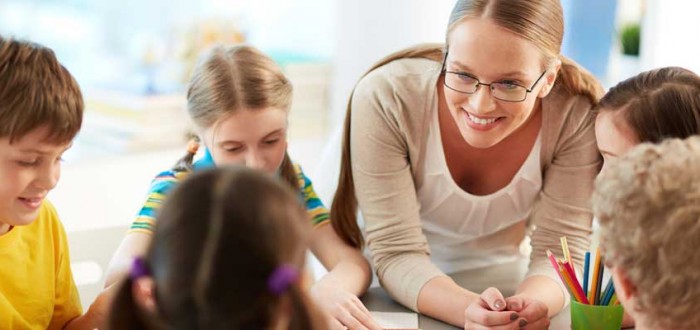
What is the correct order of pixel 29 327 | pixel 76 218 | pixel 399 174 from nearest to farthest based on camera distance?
1. pixel 29 327
2. pixel 399 174
3. pixel 76 218

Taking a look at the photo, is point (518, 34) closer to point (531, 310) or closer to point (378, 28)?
point (531, 310)

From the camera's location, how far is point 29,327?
1172 mm

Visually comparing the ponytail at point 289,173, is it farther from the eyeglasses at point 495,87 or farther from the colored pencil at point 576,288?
the colored pencil at point 576,288

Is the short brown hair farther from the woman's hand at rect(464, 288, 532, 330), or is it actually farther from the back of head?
the back of head

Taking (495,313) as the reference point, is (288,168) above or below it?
above

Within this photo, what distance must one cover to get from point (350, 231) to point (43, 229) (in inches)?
19.6

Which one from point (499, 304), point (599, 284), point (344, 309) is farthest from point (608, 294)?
point (344, 309)

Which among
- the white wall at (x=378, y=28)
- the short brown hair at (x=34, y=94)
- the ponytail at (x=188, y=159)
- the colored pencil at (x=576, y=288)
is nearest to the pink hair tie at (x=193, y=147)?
the ponytail at (x=188, y=159)

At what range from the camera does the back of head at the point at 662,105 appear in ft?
3.98

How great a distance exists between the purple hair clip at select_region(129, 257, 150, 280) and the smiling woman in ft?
2.09

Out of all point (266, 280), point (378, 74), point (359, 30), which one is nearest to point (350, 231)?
point (378, 74)

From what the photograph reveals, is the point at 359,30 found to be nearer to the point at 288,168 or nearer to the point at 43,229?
the point at 288,168

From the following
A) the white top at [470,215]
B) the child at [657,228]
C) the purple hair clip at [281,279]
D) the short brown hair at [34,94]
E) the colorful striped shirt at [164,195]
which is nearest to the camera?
the purple hair clip at [281,279]

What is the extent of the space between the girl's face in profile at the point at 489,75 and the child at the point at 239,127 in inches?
10.4
